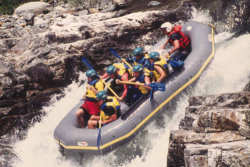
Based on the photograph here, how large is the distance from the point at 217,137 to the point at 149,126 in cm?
252

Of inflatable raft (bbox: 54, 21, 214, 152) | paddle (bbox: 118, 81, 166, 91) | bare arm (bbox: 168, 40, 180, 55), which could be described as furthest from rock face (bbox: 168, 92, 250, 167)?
bare arm (bbox: 168, 40, 180, 55)

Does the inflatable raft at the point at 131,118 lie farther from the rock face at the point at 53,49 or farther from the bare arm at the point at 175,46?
the rock face at the point at 53,49

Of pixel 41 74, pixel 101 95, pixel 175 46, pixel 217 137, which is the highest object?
pixel 175 46

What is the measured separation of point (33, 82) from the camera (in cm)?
765

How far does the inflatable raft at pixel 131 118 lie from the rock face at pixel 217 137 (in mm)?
1439

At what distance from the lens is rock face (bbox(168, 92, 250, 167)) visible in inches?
118

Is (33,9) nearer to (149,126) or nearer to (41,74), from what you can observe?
(41,74)

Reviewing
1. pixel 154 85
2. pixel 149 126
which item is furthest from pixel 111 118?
pixel 154 85

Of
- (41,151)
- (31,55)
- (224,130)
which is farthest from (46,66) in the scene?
(224,130)

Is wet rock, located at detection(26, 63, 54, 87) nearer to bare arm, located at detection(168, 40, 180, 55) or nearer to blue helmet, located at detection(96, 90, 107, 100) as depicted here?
blue helmet, located at detection(96, 90, 107, 100)

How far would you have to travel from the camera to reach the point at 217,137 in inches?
132

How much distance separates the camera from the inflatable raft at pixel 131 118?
5.32m

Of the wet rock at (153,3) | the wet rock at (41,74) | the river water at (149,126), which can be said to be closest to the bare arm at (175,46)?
the river water at (149,126)

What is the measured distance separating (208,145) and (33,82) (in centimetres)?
569
